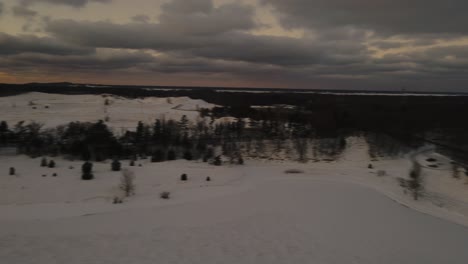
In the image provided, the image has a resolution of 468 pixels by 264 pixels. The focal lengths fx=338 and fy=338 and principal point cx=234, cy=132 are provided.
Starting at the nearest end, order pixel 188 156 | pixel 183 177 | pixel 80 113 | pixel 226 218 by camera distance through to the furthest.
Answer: pixel 226 218 < pixel 183 177 < pixel 188 156 < pixel 80 113

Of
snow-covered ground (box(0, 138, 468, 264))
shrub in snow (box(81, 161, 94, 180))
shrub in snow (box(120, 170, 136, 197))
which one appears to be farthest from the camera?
shrub in snow (box(81, 161, 94, 180))

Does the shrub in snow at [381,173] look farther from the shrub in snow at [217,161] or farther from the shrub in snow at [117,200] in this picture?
the shrub in snow at [117,200]

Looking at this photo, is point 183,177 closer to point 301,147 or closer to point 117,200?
point 117,200

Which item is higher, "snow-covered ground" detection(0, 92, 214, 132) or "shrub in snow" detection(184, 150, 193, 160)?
"snow-covered ground" detection(0, 92, 214, 132)

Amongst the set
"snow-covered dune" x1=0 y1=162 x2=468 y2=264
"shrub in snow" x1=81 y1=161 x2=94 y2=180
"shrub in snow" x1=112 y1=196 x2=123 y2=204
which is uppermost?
"shrub in snow" x1=81 y1=161 x2=94 y2=180

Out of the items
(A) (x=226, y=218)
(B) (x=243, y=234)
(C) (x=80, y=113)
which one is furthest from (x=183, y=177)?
(C) (x=80, y=113)

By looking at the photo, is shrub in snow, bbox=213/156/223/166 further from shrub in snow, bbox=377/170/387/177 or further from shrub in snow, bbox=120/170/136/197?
shrub in snow, bbox=377/170/387/177

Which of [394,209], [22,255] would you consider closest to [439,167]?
[394,209]

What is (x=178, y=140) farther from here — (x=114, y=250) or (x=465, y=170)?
(x=465, y=170)

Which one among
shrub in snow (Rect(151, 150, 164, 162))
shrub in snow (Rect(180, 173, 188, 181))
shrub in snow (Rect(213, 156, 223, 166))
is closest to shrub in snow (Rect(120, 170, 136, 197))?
shrub in snow (Rect(180, 173, 188, 181))
